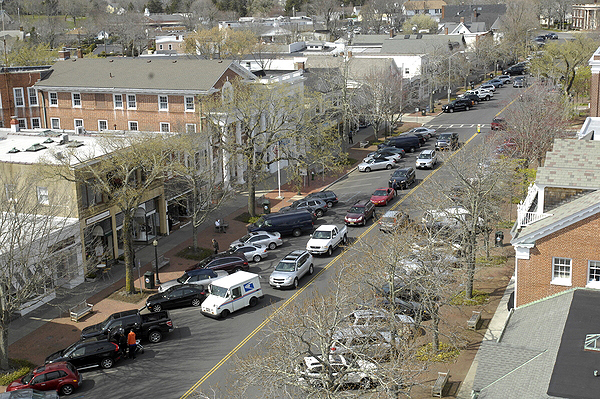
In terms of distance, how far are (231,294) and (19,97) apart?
43.0 m

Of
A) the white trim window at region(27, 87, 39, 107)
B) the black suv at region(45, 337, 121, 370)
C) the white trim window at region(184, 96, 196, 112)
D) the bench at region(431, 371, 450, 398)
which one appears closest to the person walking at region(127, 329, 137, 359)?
the black suv at region(45, 337, 121, 370)

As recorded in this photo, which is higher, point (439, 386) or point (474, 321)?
point (474, 321)

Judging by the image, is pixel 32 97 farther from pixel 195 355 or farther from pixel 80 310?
pixel 195 355

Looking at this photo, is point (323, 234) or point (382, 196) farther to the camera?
point (382, 196)

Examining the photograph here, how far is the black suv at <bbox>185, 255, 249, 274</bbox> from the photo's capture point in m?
41.9

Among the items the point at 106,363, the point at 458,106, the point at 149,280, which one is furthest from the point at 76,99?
the point at 458,106

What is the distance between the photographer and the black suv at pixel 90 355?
3141 cm

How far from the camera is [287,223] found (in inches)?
1943

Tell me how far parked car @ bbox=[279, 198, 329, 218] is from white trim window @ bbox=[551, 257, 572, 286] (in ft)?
83.2

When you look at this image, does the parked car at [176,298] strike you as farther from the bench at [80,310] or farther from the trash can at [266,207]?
the trash can at [266,207]

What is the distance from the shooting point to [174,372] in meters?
31.0

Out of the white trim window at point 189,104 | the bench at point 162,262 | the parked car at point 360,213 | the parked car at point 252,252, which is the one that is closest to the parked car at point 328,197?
the parked car at point 360,213

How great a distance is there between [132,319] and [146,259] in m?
12.0

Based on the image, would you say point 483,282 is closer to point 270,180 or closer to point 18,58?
point 270,180
